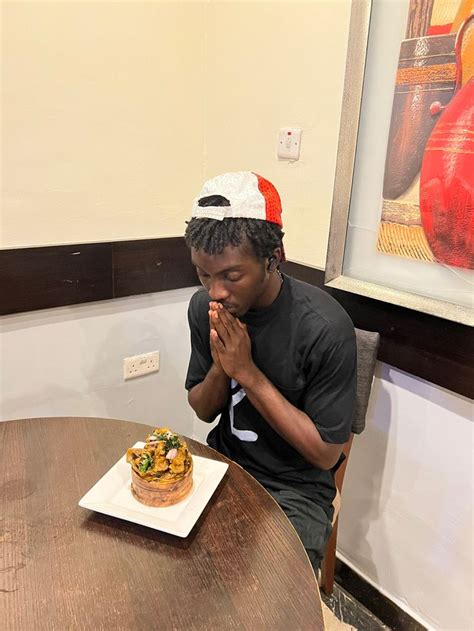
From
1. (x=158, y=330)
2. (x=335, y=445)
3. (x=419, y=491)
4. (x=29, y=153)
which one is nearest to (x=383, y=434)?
(x=419, y=491)

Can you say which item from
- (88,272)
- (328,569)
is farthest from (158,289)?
(328,569)

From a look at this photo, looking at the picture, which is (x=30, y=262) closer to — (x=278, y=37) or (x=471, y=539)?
(x=278, y=37)

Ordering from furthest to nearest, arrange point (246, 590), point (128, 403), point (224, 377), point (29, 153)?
point (128, 403), point (29, 153), point (224, 377), point (246, 590)

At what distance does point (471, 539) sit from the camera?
1375 millimetres

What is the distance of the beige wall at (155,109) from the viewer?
4.74 ft

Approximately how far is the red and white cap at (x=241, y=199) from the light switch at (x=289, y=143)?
571 millimetres

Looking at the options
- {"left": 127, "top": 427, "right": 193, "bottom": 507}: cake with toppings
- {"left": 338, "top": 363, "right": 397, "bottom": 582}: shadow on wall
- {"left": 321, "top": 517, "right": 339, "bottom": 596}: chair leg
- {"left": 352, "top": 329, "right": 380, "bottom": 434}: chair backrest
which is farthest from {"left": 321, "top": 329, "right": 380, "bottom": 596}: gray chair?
{"left": 127, "top": 427, "right": 193, "bottom": 507}: cake with toppings

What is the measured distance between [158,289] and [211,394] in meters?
0.77

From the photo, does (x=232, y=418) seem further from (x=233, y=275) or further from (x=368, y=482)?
(x=368, y=482)

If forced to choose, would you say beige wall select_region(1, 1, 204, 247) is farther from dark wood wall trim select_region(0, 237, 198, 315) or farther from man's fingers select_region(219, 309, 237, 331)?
man's fingers select_region(219, 309, 237, 331)

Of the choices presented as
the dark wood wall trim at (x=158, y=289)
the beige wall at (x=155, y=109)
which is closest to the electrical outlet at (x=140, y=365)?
the dark wood wall trim at (x=158, y=289)

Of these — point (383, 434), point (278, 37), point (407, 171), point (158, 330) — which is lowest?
point (383, 434)

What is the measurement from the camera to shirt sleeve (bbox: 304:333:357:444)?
1114 mm

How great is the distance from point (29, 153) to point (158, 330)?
82 centimetres
